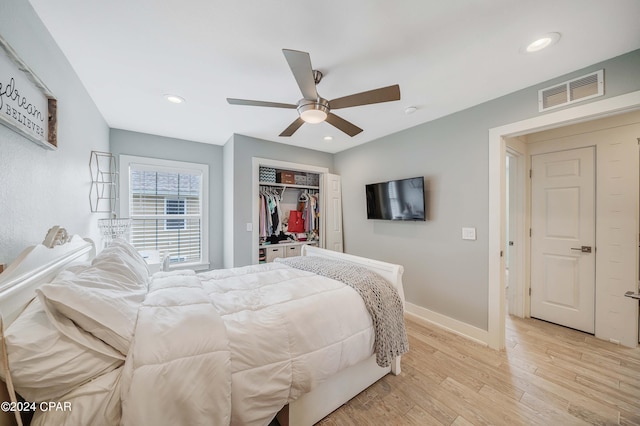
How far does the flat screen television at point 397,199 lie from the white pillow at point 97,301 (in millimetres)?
2782

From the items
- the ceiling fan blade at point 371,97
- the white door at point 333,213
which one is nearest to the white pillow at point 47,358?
the ceiling fan blade at point 371,97

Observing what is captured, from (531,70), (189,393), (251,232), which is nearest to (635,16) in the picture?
(531,70)

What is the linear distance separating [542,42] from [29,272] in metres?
3.09

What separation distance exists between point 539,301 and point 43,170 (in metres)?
4.78

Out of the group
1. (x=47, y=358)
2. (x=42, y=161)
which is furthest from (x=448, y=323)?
(x=42, y=161)

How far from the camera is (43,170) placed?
51.4 inches

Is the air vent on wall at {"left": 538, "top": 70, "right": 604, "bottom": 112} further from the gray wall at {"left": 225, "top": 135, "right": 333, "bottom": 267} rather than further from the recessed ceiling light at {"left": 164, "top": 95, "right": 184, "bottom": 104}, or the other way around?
the recessed ceiling light at {"left": 164, "top": 95, "right": 184, "bottom": 104}

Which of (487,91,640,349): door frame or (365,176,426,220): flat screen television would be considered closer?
(487,91,640,349): door frame

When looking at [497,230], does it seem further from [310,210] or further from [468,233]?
[310,210]

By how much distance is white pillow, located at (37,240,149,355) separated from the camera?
0.87 meters

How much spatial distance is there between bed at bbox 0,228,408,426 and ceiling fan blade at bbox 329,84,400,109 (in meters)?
1.33

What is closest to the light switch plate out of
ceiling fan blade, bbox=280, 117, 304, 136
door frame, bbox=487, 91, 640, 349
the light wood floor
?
door frame, bbox=487, 91, 640, 349

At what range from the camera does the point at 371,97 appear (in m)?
1.58

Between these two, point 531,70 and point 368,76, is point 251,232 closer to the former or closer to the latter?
point 368,76
